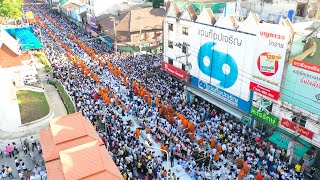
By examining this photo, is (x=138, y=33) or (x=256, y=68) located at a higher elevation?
(x=256, y=68)

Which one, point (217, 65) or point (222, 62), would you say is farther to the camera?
point (217, 65)

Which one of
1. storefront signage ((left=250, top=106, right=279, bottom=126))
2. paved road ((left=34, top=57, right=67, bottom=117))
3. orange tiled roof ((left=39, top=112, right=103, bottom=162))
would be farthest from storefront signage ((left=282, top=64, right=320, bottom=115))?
paved road ((left=34, top=57, right=67, bottom=117))

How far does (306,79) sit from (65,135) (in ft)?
51.6

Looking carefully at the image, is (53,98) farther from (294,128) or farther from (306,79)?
(306,79)

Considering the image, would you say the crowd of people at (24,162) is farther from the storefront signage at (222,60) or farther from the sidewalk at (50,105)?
the storefront signage at (222,60)

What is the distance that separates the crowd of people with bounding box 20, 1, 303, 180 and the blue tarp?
6923 mm

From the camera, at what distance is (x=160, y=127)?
23.7 m

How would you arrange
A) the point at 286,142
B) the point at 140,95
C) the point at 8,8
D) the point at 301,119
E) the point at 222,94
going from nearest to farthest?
the point at 301,119, the point at 286,142, the point at 222,94, the point at 140,95, the point at 8,8

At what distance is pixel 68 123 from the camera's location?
A: 2003cm

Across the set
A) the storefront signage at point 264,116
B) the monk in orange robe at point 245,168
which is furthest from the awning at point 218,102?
the monk in orange robe at point 245,168

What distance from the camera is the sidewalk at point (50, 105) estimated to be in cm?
2345

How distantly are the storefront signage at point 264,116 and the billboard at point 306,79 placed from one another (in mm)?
1798

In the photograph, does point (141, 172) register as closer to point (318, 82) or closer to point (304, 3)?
point (318, 82)

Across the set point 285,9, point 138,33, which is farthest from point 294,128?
point 138,33
